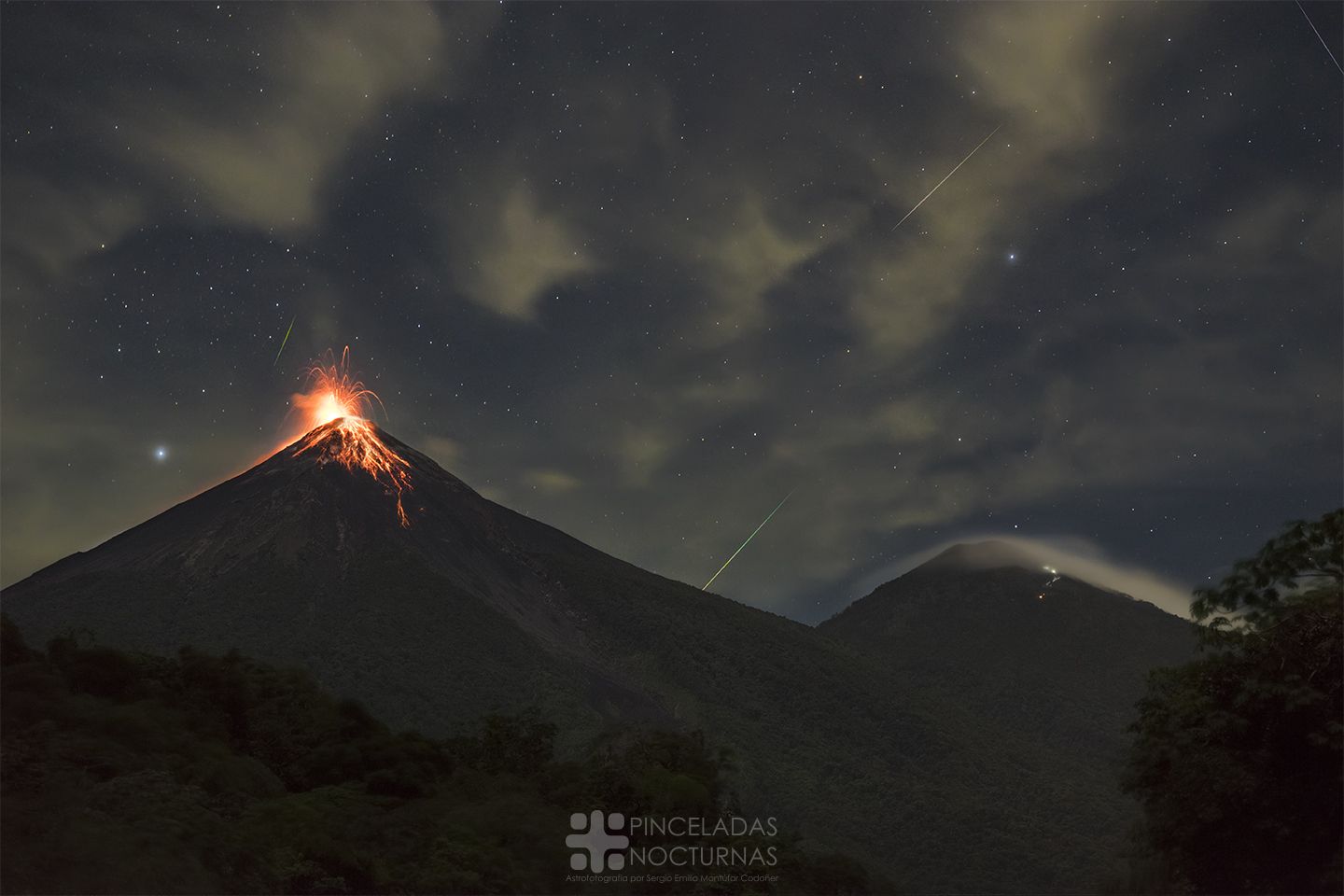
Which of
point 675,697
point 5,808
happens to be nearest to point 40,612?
point 675,697

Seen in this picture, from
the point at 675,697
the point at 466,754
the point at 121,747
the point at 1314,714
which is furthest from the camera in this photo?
the point at 675,697

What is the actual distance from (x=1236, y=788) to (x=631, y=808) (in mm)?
22200

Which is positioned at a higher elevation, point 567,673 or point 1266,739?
point 567,673

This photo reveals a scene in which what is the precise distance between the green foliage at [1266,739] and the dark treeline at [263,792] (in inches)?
601

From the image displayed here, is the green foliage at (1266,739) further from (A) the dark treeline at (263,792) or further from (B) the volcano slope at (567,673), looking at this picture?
(B) the volcano slope at (567,673)

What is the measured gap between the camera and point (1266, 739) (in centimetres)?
3095

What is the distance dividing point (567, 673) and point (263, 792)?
122 metres

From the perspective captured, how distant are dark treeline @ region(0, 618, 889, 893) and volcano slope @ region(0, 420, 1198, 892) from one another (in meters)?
74.0

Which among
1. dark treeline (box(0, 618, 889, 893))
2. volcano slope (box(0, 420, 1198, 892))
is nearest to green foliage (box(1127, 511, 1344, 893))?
dark treeline (box(0, 618, 889, 893))

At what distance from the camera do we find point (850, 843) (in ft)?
389

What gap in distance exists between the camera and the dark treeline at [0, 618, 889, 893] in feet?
68.2

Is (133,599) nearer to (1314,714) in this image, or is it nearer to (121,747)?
(121,747)

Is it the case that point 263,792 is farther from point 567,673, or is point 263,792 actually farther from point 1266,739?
point 567,673

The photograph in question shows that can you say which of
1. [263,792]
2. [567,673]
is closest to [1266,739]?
[263,792]
